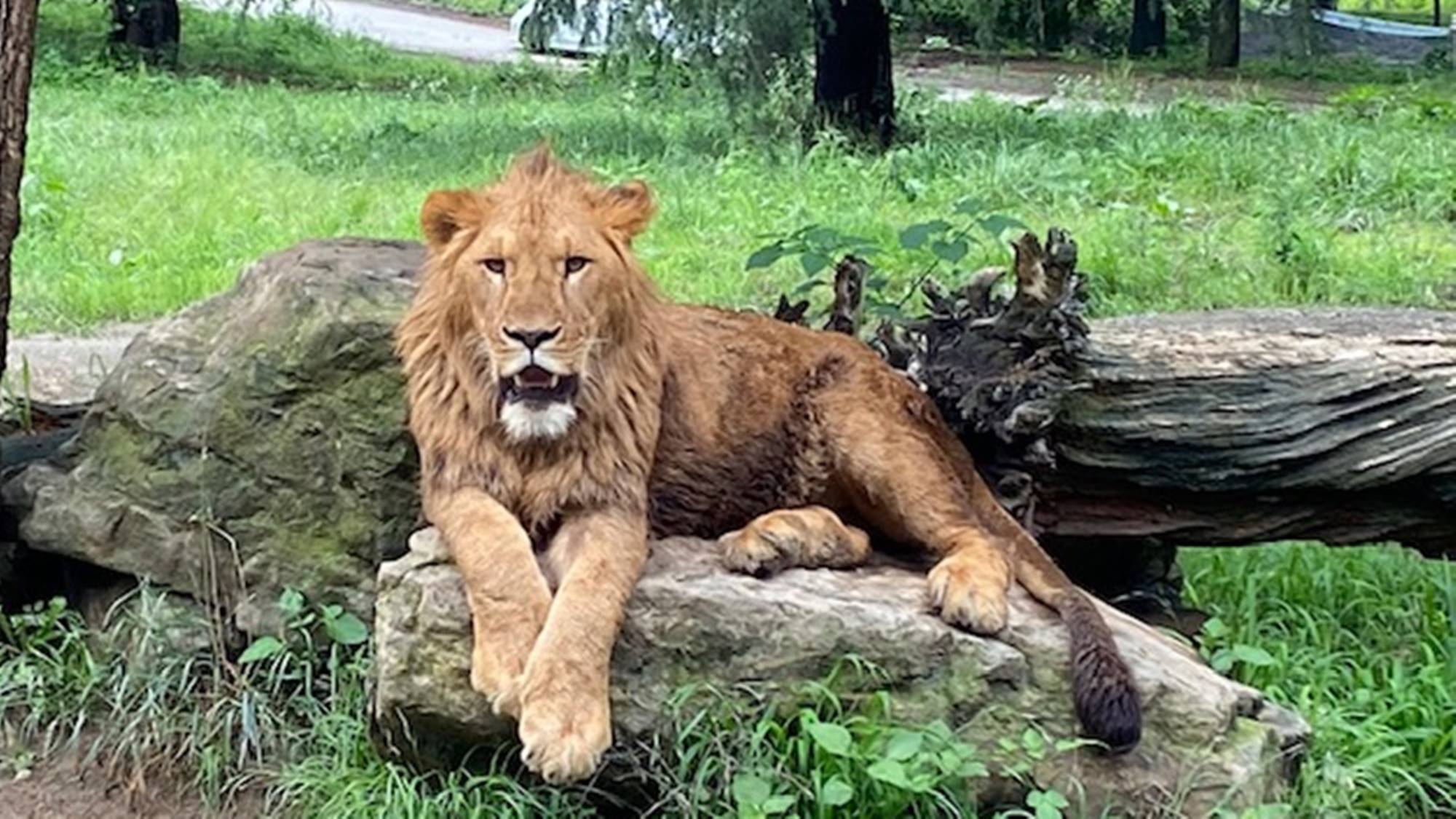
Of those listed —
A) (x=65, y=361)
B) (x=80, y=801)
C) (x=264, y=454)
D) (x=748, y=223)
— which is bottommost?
(x=80, y=801)

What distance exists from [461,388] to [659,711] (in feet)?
2.95

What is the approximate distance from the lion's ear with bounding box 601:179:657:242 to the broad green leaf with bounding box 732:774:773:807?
1.36 m

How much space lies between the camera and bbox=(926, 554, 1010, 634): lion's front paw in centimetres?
471

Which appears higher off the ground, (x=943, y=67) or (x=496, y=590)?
(x=943, y=67)

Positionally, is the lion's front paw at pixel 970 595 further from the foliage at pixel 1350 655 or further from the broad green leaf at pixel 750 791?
the foliage at pixel 1350 655

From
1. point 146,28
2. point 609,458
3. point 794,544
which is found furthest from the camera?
point 146,28

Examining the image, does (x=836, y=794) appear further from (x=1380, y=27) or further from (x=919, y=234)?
(x=1380, y=27)

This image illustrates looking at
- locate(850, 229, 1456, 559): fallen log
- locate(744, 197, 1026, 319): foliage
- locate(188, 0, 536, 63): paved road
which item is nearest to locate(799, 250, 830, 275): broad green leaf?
locate(744, 197, 1026, 319): foliage

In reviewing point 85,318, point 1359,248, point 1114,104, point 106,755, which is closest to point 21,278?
point 85,318

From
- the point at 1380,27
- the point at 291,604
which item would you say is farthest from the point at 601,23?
the point at 1380,27

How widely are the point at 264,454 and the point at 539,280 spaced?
4.73 ft

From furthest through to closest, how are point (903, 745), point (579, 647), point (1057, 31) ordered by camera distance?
point (1057, 31) → point (903, 745) → point (579, 647)

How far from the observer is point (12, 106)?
582 centimetres

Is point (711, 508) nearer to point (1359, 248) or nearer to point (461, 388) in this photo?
point (461, 388)
